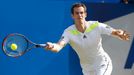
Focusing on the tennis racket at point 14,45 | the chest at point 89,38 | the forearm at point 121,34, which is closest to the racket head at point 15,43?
the tennis racket at point 14,45

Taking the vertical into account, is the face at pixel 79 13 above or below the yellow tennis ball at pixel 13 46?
above

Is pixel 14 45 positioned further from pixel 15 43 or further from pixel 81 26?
pixel 81 26

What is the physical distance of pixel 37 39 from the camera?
617 cm

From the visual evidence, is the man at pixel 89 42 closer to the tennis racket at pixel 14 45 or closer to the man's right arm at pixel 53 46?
the man's right arm at pixel 53 46

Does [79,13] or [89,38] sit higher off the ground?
[79,13]

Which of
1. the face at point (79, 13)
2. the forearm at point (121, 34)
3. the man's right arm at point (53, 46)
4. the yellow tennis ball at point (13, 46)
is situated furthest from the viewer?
the yellow tennis ball at point (13, 46)

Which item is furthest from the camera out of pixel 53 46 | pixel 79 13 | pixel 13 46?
pixel 13 46

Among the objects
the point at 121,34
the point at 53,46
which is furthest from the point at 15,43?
the point at 121,34

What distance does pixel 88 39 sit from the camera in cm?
480

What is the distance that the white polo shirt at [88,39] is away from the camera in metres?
4.79

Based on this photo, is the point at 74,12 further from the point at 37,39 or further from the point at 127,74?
the point at 127,74

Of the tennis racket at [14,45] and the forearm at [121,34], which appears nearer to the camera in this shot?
the forearm at [121,34]

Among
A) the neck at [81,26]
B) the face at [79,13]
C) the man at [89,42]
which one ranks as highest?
the face at [79,13]

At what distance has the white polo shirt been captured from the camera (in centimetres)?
479
